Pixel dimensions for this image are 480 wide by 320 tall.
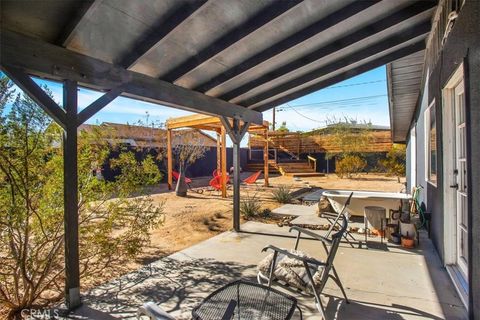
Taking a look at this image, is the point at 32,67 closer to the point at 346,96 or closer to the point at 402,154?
the point at 402,154

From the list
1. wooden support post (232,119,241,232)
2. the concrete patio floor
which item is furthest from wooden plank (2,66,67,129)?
wooden support post (232,119,241,232)

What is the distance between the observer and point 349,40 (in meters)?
3.86

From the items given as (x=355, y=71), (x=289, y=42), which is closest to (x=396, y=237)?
(x=355, y=71)

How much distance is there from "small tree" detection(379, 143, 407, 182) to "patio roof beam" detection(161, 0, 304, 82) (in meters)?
15.3

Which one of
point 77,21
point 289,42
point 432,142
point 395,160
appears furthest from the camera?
point 395,160

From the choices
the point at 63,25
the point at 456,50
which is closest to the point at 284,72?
the point at 456,50

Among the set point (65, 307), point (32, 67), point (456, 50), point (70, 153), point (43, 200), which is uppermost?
point (456, 50)

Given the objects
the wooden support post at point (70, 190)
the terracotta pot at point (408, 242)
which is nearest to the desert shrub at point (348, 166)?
the terracotta pot at point (408, 242)

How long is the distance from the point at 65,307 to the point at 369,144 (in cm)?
1840

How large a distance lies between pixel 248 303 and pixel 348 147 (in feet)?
55.7

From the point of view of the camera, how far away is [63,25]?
2.44 metres

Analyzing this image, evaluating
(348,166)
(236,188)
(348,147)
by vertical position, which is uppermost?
(348,147)

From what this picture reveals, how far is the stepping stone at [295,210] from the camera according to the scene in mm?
7160

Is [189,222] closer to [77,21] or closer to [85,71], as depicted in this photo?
[85,71]
